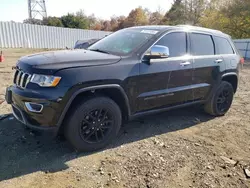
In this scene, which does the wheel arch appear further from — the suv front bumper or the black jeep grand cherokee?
the suv front bumper

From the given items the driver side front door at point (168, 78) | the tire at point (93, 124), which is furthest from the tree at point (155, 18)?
the tire at point (93, 124)

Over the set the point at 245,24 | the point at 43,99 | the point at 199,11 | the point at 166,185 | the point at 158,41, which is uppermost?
the point at 199,11

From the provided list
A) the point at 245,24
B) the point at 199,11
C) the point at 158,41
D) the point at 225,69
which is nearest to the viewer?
the point at 158,41

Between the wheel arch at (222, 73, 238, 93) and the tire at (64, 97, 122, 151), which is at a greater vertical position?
the wheel arch at (222, 73, 238, 93)

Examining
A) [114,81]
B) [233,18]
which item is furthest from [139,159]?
[233,18]

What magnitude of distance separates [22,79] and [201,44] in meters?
3.25

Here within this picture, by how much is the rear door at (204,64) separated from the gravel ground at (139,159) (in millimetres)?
759

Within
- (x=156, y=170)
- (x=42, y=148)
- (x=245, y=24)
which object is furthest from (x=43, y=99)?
(x=245, y=24)

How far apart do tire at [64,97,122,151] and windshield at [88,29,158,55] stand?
2.99ft

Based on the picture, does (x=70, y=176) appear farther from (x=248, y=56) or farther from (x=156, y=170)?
(x=248, y=56)

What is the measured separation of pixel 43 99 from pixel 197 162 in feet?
7.29

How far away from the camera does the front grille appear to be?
2855 millimetres

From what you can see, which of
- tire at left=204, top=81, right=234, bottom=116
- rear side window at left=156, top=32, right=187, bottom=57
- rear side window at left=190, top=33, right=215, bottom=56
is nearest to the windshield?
rear side window at left=156, top=32, right=187, bottom=57

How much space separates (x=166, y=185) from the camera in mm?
2609
